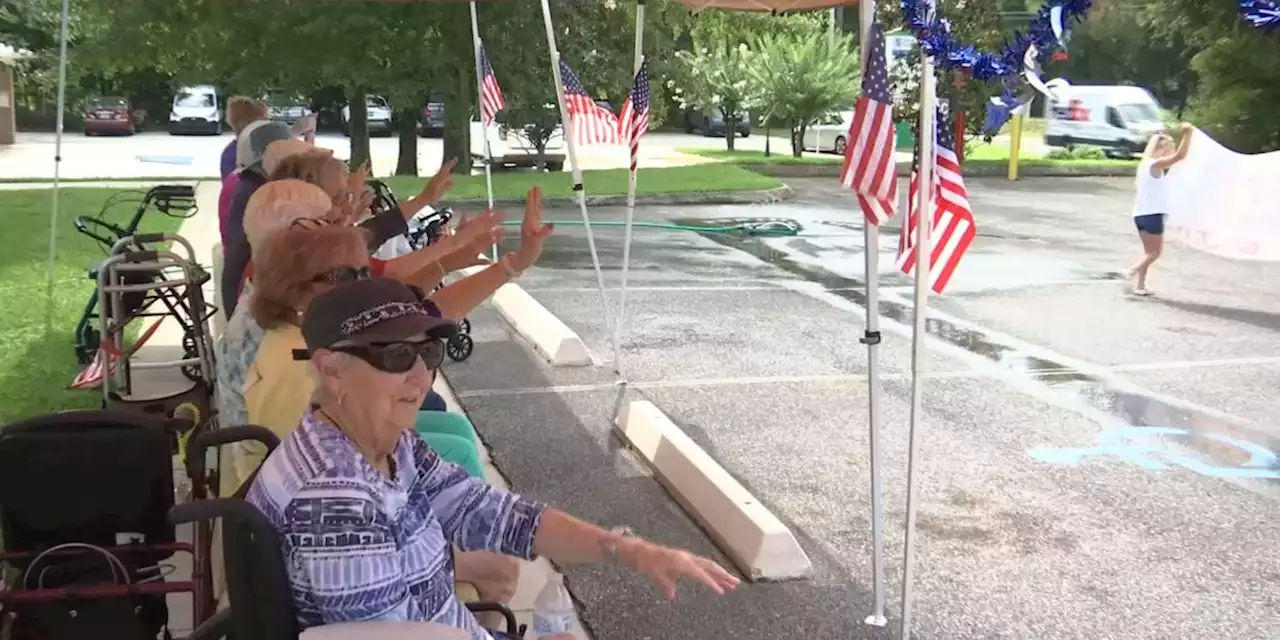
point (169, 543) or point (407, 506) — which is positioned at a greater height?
point (407, 506)

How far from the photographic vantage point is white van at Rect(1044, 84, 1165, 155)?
3266cm

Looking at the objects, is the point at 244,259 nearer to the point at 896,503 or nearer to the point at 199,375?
the point at 199,375

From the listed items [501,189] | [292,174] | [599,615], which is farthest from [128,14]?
[599,615]

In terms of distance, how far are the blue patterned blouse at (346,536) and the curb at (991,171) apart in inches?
973

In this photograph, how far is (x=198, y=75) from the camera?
21078 millimetres

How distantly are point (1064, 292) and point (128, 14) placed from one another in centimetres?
1586

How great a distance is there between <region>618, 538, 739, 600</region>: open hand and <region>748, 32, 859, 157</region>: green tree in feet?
92.2

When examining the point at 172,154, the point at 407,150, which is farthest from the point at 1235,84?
the point at 172,154

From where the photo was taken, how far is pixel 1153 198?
11.2 m

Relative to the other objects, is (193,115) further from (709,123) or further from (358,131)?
(709,123)

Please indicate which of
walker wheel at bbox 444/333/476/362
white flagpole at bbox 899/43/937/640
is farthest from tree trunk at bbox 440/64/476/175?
white flagpole at bbox 899/43/937/640

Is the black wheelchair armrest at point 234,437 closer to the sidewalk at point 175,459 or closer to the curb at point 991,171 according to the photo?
the sidewalk at point 175,459

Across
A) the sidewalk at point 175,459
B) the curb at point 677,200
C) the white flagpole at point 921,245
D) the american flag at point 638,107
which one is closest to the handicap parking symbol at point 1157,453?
the white flagpole at point 921,245

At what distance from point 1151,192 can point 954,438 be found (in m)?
5.99
